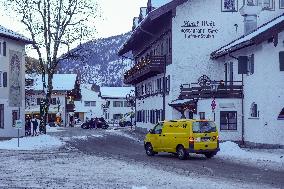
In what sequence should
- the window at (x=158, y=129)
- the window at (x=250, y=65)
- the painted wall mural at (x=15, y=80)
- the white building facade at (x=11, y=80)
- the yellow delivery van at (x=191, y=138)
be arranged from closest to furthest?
the yellow delivery van at (x=191, y=138)
the window at (x=158, y=129)
the window at (x=250, y=65)
the white building facade at (x=11, y=80)
the painted wall mural at (x=15, y=80)

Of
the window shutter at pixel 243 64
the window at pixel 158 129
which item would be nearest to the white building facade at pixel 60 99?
the window shutter at pixel 243 64

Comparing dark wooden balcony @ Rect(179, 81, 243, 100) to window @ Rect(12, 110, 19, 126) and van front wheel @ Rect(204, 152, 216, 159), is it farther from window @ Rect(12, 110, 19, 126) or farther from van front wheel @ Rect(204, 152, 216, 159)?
window @ Rect(12, 110, 19, 126)

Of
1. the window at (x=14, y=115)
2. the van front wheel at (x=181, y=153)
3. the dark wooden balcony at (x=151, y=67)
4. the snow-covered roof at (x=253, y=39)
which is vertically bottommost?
the van front wheel at (x=181, y=153)

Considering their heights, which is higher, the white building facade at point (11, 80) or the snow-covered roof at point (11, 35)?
the snow-covered roof at point (11, 35)

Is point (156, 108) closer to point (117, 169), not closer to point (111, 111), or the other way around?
point (117, 169)

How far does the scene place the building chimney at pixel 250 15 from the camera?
1682 inches

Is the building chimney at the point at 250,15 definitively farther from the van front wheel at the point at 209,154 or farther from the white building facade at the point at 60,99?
the white building facade at the point at 60,99

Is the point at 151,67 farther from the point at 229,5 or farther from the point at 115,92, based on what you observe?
the point at 115,92

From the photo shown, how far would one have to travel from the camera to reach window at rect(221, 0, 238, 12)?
43031 millimetres

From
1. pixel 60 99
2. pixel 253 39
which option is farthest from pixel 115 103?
pixel 253 39

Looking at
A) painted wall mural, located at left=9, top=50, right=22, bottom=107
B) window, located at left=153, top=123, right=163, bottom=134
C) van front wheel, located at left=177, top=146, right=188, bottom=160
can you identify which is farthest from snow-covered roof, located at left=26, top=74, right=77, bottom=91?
van front wheel, located at left=177, top=146, right=188, bottom=160

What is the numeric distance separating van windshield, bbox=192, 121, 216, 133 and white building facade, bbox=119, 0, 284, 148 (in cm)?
1199

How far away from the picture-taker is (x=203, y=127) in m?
24.8

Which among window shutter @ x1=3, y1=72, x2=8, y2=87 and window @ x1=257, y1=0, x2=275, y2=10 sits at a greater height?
window @ x1=257, y1=0, x2=275, y2=10
